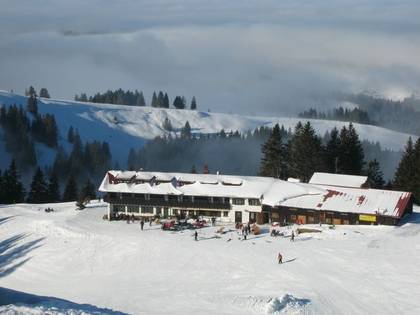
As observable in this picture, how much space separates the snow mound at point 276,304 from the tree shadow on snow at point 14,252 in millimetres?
27998

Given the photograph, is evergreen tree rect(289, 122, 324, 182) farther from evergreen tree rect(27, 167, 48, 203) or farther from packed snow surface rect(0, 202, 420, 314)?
evergreen tree rect(27, 167, 48, 203)

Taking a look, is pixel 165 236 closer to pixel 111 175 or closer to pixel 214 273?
pixel 214 273

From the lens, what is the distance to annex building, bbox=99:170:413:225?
73688 millimetres

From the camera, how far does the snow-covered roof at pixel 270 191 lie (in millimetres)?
73438

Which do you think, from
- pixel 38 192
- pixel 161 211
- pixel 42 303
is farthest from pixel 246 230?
pixel 38 192

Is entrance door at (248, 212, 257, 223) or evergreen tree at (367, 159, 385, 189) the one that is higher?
evergreen tree at (367, 159, 385, 189)

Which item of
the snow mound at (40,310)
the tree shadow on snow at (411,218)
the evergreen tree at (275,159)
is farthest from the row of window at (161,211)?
the snow mound at (40,310)

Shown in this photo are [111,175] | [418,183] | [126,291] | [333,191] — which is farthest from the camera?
[418,183]

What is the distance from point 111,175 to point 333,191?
93.5 feet

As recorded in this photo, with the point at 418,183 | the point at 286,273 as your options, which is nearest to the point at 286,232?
the point at 286,273

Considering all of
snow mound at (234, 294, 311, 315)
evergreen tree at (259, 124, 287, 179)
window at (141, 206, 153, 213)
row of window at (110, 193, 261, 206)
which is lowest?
snow mound at (234, 294, 311, 315)

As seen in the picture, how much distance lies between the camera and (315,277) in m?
55.3

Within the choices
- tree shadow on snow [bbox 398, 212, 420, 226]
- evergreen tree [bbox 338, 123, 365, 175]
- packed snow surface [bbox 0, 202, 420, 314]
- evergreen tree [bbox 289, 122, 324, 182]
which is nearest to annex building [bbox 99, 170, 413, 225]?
tree shadow on snow [bbox 398, 212, 420, 226]

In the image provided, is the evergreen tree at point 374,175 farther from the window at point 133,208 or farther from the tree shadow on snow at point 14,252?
the tree shadow on snow at point 14,252
